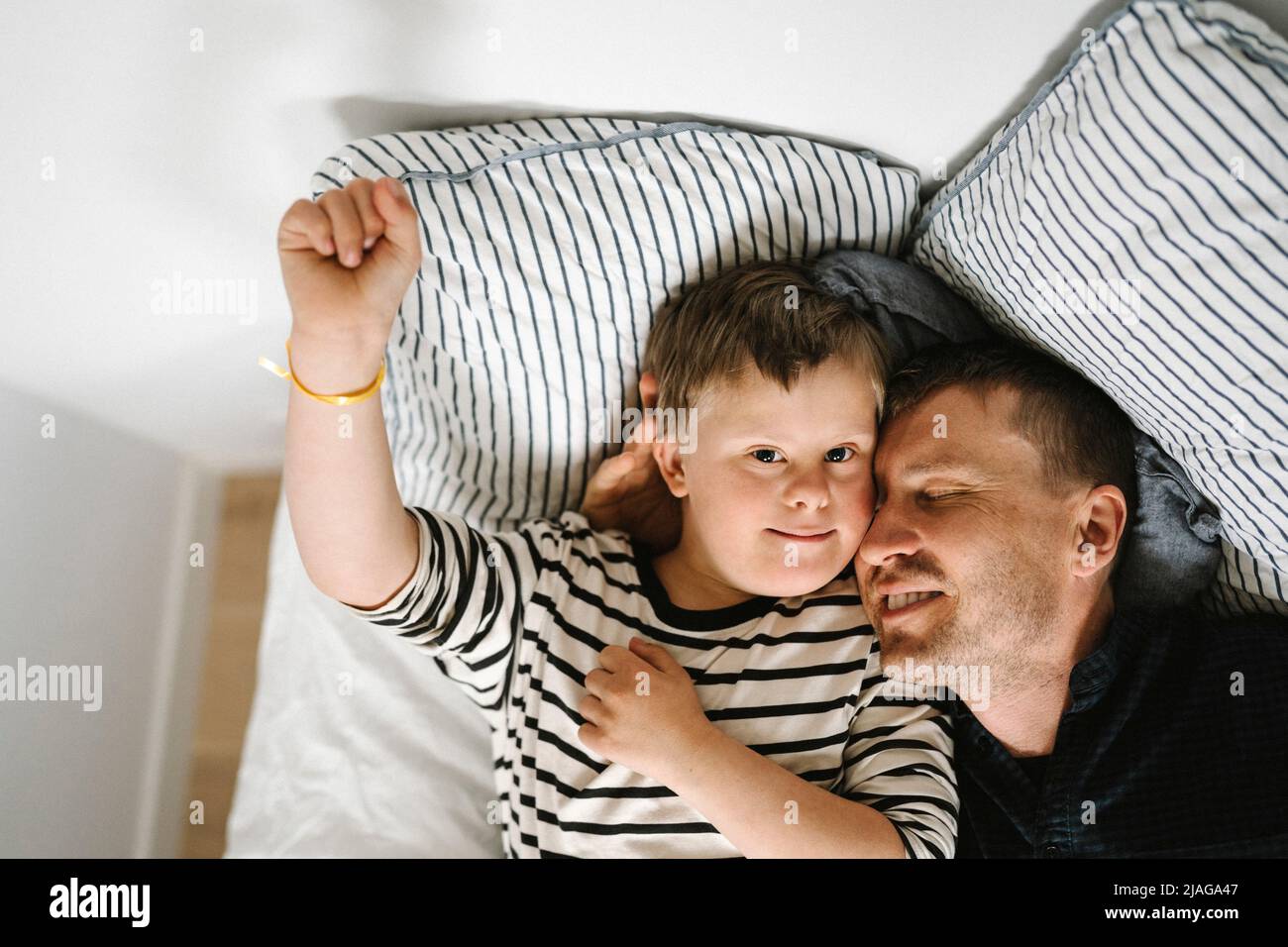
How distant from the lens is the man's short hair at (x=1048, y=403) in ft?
3.28

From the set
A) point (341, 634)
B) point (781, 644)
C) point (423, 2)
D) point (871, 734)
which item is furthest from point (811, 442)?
point (341, 634)

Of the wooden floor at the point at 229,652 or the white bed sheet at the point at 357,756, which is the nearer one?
the white bed sheet at the point at 357,756

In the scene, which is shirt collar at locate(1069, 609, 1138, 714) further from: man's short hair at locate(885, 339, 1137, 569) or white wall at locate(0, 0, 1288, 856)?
white wall at locate(0, 0, 1288, 856)

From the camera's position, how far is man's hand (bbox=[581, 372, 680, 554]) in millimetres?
1131

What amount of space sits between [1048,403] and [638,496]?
0.49 meters

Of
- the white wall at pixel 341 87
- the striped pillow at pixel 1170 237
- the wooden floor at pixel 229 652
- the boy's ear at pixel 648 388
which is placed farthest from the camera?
the wooden floor at pixel 229 652

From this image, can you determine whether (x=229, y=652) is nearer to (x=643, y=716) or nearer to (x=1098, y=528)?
(x=643, y=716)

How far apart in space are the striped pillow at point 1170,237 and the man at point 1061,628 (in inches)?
2.6

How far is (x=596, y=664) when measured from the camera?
1.05m

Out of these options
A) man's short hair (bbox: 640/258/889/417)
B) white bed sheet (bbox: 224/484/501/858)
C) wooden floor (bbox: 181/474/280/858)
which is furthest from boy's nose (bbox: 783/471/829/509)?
wooden floor (bbox: 181/474/280/858)

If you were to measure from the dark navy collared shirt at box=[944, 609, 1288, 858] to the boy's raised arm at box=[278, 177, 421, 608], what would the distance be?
28.8 inches

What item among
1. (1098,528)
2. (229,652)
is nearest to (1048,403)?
(1098,528)

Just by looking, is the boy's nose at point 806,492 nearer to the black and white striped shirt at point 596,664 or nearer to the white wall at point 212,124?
the black and white striped shirt at point 596,664

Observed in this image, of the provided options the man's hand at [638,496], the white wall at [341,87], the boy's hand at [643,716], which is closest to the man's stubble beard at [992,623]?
the boy's hand at [643,716]
